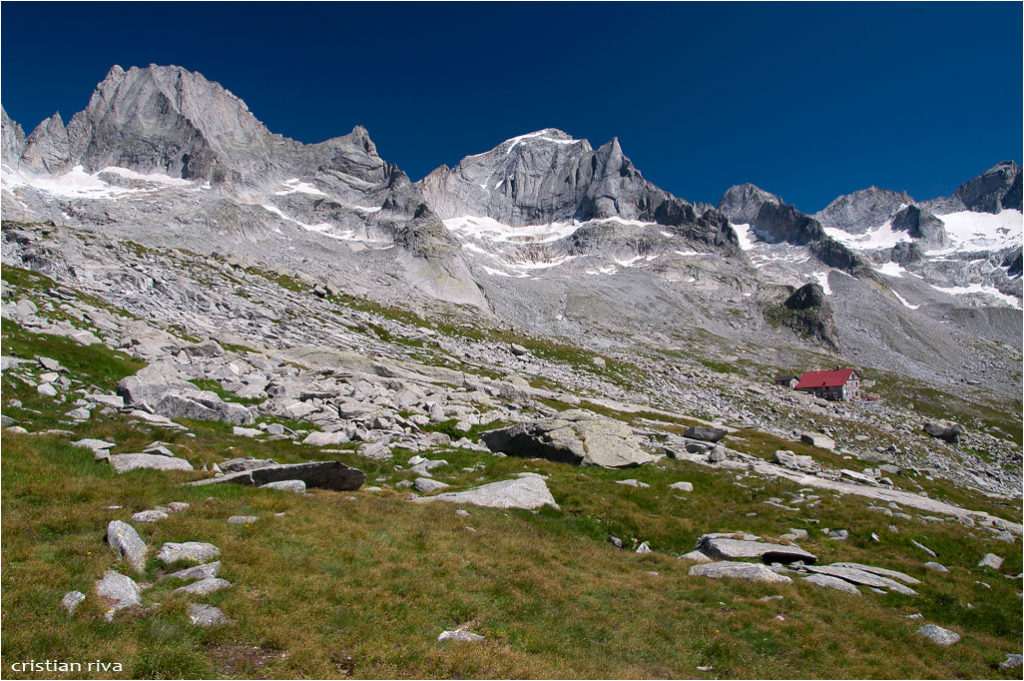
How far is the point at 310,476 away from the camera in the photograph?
55.6 ft

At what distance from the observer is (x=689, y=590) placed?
44.5ft

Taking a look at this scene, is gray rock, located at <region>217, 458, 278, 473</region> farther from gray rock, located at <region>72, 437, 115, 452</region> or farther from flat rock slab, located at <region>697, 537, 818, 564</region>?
flat rock slab, located at <region>697, 537, 818, 564</region>

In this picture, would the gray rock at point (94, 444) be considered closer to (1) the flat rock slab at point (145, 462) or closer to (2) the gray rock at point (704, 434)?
(1) the flat rock slab at point (145, 462)

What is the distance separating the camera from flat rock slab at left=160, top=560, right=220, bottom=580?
9289 mm

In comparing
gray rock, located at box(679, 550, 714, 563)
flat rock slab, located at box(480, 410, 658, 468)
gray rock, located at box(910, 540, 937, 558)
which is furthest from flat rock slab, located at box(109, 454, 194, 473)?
gray rock, located at box(910, 540, 937, 558)

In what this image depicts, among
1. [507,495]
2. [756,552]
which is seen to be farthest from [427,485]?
[756,552]

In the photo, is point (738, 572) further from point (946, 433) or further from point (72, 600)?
point (946, 433)

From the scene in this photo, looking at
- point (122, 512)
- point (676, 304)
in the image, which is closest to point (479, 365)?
point (122, 512)

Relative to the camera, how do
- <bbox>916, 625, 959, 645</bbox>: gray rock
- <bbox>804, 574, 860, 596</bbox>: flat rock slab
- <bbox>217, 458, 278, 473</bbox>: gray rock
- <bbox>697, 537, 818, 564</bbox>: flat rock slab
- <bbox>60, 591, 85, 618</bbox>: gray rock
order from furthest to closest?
<bbox>217, 458, 278, 473</bbox>: gray rock, <bbox>697, 537, 818, 564</bbox>: flat rock slab, <bbox>804, 574, 860, 596</bbox>: flat rock slab, <bbox>916, 625, 959, 645</bbox>: gray rock, <bbox>60, 591, 85, 618</bbox>: gray rock

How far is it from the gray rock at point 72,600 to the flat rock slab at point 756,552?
16.7 m

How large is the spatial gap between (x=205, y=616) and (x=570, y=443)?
20774mm

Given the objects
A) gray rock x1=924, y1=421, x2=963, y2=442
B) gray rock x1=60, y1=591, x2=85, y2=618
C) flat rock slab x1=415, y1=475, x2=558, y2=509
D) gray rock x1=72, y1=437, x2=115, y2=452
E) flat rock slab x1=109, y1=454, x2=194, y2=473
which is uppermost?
gray rock x1=72, y1=437, x2=115, y2=452

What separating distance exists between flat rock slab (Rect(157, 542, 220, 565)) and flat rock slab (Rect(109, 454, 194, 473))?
18.9 feet

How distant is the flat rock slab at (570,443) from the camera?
2684cm
